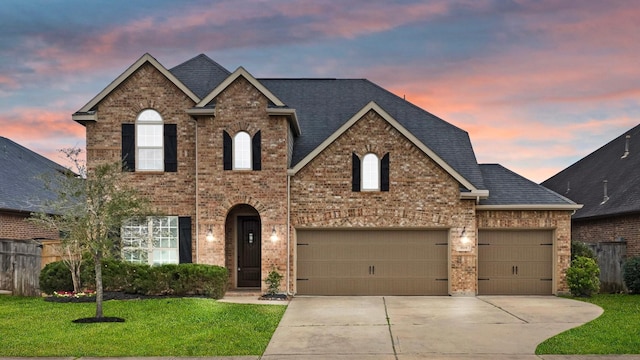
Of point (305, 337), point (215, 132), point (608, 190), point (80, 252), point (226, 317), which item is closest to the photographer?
point (305, 337)

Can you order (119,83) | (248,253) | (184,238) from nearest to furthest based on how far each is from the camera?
(119,83)
(184,238)
(248,253)

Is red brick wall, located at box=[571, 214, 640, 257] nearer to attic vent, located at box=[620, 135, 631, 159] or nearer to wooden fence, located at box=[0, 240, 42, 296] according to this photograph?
attic vent, located at box=[620, 135, 631, 159]

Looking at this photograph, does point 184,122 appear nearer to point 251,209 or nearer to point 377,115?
point 251,209

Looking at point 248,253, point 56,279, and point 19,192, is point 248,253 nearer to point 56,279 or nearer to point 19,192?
point 56,279

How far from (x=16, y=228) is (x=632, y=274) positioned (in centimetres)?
2340

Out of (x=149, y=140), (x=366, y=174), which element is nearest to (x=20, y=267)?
(x=149, y=140)

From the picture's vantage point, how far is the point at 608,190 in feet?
83.7

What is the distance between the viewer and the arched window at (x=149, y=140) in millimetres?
19547

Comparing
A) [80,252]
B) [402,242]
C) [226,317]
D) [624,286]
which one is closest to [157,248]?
[80,252]

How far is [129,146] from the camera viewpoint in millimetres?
19500

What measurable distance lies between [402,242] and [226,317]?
7882mm

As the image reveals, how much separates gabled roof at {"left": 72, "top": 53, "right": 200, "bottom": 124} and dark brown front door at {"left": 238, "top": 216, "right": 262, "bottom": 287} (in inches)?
Result: 182

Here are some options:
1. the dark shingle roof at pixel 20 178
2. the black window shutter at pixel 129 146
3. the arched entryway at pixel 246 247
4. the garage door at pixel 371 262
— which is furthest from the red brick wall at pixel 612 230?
the dark shingle roof at pixel 20 178

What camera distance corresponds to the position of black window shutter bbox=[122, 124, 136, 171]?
1945cm
